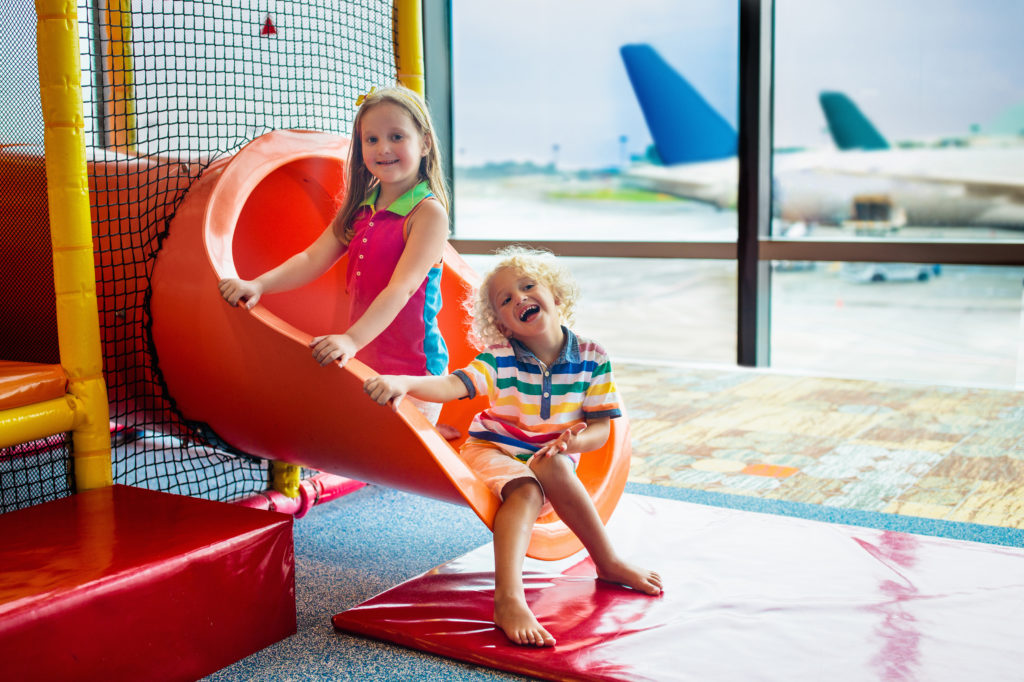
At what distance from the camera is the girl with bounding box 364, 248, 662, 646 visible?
5.14 ft

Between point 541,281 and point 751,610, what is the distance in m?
0.67

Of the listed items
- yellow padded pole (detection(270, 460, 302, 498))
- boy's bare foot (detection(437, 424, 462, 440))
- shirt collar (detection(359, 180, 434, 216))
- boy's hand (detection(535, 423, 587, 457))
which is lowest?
yellow padded pole (detection(270, 460, 302, 498))

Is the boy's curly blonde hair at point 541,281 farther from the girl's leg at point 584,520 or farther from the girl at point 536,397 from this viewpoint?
the girl's leg at point 584,520

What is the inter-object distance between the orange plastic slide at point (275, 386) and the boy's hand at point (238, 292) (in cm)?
2

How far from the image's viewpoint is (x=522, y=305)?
166 cm

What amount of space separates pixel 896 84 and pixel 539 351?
10.7 feet

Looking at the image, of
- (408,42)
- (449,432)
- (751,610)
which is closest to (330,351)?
(449,432)

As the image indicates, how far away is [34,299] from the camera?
6.66 feet

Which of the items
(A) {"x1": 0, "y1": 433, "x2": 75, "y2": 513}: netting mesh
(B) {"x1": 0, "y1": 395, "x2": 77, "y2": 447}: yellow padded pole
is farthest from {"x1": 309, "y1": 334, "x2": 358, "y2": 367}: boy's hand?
(A) {"x1": 0, "y1": 433, "x2": 75, "y2": 513}: netting mesh

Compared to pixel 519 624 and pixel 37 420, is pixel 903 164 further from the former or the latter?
pixel 37 420

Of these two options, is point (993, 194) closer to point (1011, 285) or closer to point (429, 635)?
point (1011, 285)

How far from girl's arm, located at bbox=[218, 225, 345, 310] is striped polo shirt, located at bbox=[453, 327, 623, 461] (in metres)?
0.39

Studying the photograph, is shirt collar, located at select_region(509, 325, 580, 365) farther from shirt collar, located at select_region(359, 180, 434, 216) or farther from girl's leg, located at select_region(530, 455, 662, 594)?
shirt collar, located at select_region(359, 180, 434, 216)

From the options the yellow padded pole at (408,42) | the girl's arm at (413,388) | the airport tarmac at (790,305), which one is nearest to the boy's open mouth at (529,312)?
the girl's arm at (413,388)
